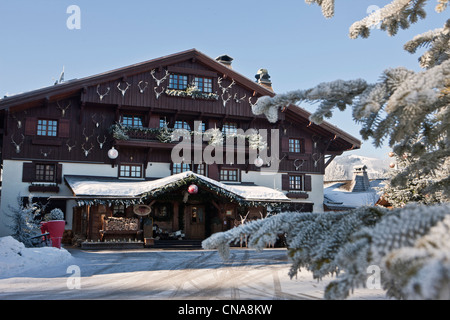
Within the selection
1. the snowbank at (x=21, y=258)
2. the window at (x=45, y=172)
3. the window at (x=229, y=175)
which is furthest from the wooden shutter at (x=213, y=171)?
the snowbank at (x=21, y=258)

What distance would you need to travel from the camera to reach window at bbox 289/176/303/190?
2902cm

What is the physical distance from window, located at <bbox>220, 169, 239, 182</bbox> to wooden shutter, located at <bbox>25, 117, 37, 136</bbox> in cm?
1140

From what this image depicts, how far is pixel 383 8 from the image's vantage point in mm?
2838

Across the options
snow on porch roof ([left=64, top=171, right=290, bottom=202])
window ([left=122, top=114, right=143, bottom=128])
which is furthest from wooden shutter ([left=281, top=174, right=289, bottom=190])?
window ([left=122, top=114, right=143, bottom=128])

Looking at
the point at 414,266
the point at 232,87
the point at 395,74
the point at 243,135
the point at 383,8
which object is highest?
the point at 232,87

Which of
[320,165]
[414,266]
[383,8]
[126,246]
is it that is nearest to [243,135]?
[320,165]

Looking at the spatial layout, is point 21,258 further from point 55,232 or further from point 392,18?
point 392,18

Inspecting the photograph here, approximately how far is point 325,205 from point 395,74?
A: 2885 cm

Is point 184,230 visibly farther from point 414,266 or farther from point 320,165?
point 414,266

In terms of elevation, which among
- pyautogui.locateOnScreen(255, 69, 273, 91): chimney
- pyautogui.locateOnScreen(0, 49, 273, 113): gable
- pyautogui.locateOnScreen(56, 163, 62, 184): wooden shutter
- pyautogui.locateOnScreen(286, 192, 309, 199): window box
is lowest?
pyautogui.locateOnScreen(286, 192, 309, 199): window box

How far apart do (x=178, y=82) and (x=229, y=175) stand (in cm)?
678

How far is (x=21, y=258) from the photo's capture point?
40.5 ft

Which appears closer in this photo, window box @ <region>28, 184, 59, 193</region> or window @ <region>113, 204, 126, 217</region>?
window box @ <region>28, 184, 59, 193</region>

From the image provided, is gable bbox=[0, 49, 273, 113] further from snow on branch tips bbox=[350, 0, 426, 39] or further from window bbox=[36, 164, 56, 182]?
snow on branch tips bbox=[350, 0, 426, 39]
